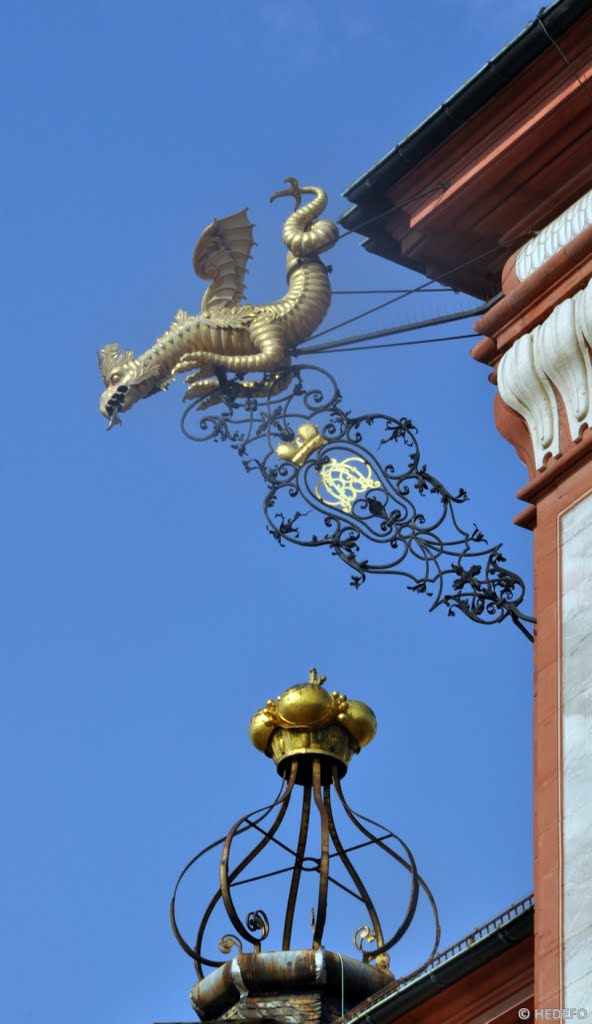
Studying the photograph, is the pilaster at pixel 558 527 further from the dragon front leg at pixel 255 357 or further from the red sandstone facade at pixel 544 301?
the dragon front leg at pixel 255 357

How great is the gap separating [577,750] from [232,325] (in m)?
6.41

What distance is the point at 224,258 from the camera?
2345cm

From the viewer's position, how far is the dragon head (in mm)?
23031

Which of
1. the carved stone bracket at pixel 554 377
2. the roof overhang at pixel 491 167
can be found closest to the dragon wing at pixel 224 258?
the roof overhang at pixel 491 167

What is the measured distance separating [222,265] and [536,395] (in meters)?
4.39

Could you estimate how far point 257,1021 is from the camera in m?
24.3

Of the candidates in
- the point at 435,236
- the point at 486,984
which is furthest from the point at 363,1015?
the point at 435,236

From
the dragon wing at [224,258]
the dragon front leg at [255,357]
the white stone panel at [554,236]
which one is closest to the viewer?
the white stone panel at [554,236]

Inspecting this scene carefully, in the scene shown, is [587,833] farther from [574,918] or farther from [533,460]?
[533,460]

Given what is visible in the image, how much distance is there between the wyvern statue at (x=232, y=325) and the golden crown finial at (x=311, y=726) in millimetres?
4888

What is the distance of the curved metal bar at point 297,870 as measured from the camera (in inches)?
1025

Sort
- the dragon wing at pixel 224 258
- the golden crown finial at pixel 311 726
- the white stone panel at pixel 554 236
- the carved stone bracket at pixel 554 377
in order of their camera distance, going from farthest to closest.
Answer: the golden crown finial at pixel 311 726, the dragon wing at pixel 224 258, the white stone panel at pixel 554 236, the carved stone bracket at pixel 554 377

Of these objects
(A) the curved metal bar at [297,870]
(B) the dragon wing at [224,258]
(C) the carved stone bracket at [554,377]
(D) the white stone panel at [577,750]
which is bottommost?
(D) the white stone panel at [577,750]

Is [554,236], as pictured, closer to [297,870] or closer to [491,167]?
[491,167]
